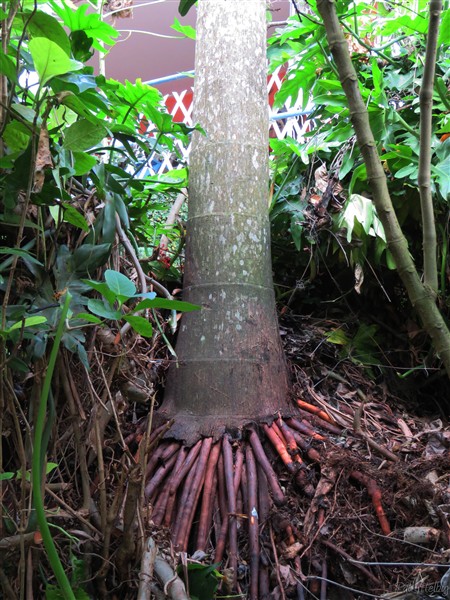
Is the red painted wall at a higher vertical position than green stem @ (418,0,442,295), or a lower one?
higher

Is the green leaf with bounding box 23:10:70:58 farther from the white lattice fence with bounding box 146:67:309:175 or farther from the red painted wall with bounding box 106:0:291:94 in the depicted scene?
the red painted wall with bounding box 106:0:291:94

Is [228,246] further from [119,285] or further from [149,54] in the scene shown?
[149,54]

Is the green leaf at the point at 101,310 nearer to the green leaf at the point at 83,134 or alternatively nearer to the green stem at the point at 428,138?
Result: the green leaf at the point at 83,134

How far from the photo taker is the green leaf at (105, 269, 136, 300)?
103cm

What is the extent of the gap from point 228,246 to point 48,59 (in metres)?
1.04

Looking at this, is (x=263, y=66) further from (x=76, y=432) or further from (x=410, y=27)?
(x=76, y=432)

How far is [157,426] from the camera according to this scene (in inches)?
73.7

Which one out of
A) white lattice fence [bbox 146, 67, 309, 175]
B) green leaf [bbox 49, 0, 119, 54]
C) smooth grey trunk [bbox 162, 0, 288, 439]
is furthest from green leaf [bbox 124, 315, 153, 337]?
white lattice fence [bbox 146, 67, 309, 175]

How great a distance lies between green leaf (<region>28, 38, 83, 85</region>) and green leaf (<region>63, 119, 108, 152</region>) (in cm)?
12

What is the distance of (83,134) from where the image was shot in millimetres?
1215

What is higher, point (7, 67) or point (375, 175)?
point (7, 67)

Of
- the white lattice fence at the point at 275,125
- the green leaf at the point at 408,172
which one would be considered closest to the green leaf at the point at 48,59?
the green leaf at the point at 408,172

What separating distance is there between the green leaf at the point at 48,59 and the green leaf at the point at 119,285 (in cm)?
38

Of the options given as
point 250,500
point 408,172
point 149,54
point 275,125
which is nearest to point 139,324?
point 250,500
